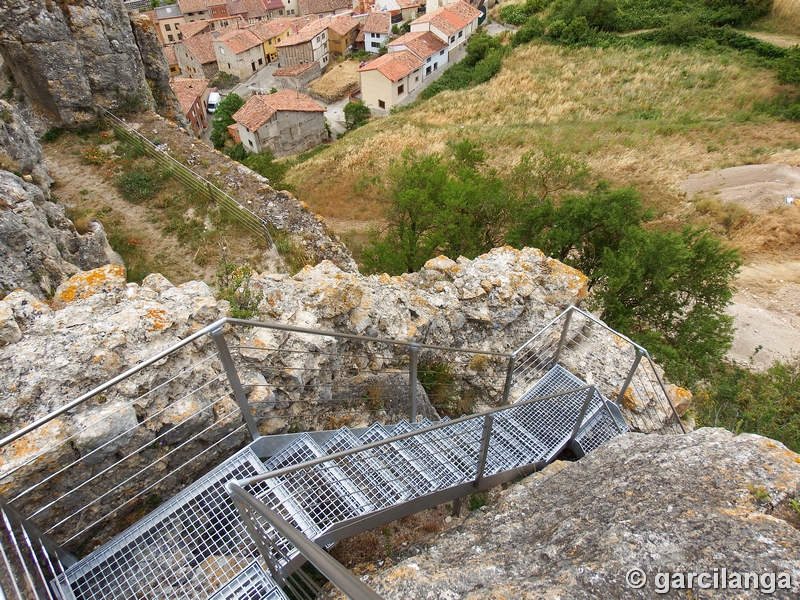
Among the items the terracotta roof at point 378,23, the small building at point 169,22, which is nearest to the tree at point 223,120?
the terracotta roof at point 378,23

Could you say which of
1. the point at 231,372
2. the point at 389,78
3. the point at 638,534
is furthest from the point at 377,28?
the point at 638,534

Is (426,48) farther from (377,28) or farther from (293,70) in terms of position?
(293,70)

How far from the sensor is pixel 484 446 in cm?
482

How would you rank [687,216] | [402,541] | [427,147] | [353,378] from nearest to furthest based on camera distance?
[402,541] < [353,378] < [687,216] < [427,147]

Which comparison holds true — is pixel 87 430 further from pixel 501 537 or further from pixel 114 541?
pixel 501 537

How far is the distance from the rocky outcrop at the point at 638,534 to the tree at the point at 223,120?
5069 centimetres

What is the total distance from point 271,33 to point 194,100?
2789 cm

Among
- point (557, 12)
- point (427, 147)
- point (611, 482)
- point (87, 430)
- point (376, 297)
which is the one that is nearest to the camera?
point (87, 430)

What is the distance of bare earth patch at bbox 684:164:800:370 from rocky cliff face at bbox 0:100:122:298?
778 inches

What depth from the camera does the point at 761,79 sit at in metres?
32.6

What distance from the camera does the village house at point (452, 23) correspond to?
183ft

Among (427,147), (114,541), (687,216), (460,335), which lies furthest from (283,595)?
(427,147)

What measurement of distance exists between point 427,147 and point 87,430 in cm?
3098

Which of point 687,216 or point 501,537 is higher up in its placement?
point 501,537
